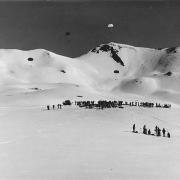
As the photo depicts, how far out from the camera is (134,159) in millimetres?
20234

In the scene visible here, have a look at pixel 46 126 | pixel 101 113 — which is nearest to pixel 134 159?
pixel 46 126

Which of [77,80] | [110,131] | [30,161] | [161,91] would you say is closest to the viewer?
[30,161]

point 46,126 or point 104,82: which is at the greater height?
point 104,82

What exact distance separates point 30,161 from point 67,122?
18.9 m

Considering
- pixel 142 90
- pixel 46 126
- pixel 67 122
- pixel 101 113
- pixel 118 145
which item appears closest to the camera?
pixel 118 145

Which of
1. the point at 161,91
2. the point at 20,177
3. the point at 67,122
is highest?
the point at 161,91

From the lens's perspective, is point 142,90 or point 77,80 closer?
point 142,90

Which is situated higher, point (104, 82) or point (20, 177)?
point (104, 82)

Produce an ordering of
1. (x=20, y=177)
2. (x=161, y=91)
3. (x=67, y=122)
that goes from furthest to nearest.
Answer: (x=161, y=91)
(x=67, y=122)
(x=20, y=177)

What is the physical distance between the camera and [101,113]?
44469mm

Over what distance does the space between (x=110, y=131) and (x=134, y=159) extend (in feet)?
38.4

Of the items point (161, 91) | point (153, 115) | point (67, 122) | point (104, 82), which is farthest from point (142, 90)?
point (67, 122)

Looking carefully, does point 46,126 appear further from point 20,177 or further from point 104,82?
point 104,82

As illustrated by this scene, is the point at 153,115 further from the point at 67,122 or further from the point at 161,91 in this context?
the point at 161,91
